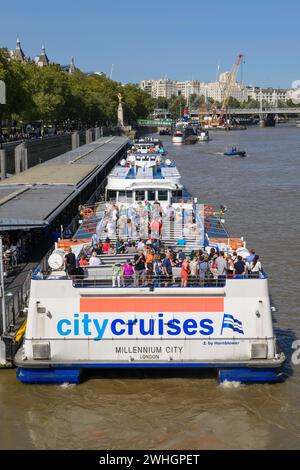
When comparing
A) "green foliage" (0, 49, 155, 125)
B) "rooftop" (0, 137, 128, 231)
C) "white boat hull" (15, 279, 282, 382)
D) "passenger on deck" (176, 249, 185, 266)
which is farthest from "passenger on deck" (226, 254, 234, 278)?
"green foliage" (0, 49, 155, 125)

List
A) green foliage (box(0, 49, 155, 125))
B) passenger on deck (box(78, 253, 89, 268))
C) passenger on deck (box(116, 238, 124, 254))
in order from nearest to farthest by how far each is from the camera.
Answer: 1. passenger on deck (box(78, 253, 89, 268))
2. passenger on deck (box(116, 238, 124, 254))
3. green foliage (box(0, 49, 155, 125))

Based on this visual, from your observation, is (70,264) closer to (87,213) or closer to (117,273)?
(117,273)

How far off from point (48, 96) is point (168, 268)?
70840 mm

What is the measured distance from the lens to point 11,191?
2827cm

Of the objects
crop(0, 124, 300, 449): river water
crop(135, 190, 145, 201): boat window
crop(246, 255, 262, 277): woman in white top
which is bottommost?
crop(0, 124, 300, 449): river water

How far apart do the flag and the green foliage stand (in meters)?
44.5

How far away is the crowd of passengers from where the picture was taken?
14.3 metres

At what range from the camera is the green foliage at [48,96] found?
59.6 meters

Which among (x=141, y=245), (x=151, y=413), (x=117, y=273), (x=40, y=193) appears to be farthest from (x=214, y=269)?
(x=40, y=193)

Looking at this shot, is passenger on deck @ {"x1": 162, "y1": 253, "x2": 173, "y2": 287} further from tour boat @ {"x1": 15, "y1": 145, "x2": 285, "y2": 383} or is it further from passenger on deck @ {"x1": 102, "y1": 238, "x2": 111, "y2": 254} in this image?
passenger on deck @ {"x1": 102, "y1": 238, "x2": 111, "y2": 254}

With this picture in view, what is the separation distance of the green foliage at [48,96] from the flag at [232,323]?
44531mm

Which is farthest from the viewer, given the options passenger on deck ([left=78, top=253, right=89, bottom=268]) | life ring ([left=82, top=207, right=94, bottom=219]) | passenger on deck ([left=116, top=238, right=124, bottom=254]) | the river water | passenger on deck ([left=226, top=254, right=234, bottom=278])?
life ring ([left=82, top=207, right=94, bottom=219])

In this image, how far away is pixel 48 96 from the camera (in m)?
82.2
